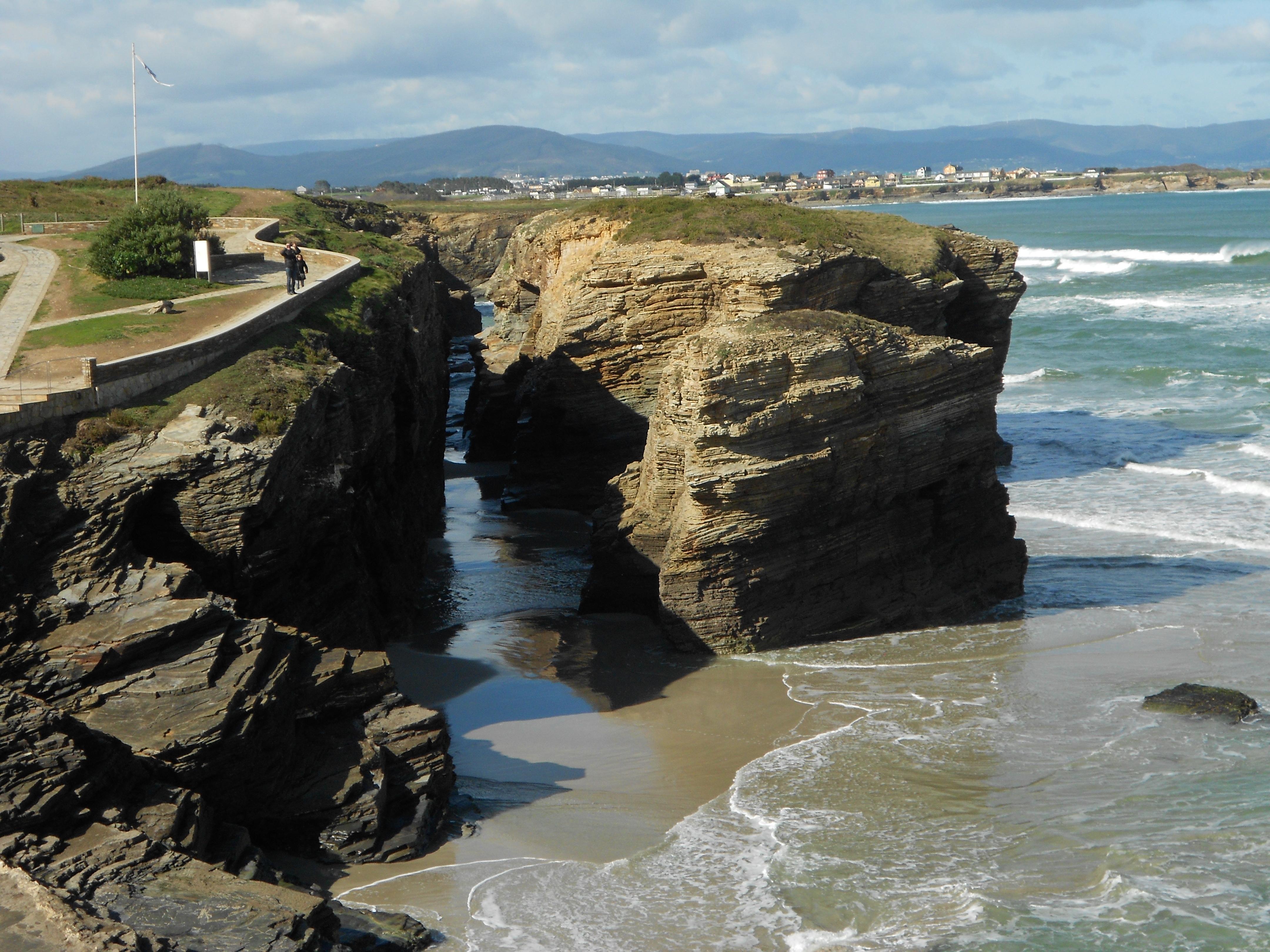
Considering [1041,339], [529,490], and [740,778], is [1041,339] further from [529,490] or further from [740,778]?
[740,778]

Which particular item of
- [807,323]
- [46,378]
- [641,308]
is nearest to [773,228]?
[641,308]

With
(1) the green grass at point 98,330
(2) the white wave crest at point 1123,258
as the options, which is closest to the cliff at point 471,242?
(2) the white wave crest at point 1123,258

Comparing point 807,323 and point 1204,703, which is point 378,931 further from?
point 807,323

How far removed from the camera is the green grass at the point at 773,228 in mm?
27547

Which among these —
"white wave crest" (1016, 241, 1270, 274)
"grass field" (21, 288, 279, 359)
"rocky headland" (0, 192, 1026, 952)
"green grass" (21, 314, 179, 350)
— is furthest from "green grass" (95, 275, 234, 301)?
"white wave crest" (1016, 241, 1270, 274)

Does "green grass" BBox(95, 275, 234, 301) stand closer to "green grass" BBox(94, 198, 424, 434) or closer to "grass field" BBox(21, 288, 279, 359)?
"grass field" BBox(21, 288, 279, 359)

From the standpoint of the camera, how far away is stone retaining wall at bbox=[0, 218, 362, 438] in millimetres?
16312

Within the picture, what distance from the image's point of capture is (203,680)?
13.5m

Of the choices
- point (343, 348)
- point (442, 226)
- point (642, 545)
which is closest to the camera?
point (642, 545)

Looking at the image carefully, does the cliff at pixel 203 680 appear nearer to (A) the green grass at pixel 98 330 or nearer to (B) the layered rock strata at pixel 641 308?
(A) the green grass at pixel 98 330

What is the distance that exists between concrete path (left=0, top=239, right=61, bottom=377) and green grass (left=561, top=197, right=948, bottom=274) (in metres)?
13.2

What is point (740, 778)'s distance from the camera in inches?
610

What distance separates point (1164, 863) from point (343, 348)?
16985 millimetres

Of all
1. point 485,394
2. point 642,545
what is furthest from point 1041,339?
point 642,545
